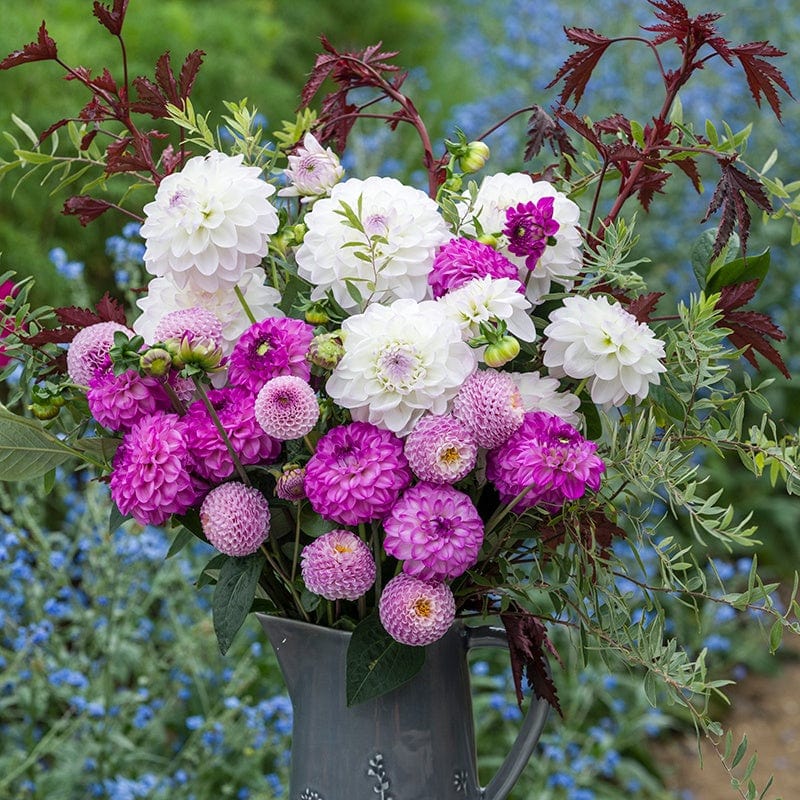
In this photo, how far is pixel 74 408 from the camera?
36.0 inches

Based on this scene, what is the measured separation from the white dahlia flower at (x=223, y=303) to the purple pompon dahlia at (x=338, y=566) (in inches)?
6.4

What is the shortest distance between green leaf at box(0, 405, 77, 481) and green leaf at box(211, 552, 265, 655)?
0.15 meters

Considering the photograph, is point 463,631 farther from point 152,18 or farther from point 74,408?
point 152,18

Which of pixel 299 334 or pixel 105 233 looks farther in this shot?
pixel 105 233

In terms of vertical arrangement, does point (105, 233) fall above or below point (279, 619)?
below

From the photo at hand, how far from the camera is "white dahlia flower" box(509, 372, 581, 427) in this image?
815 mm

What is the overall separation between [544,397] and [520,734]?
0.94ft

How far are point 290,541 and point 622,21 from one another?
3442 millimetres

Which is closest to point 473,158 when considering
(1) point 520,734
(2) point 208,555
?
(1) point 520,734

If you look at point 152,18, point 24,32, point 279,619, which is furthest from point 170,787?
point 152,18

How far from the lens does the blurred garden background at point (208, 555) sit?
1747 mm

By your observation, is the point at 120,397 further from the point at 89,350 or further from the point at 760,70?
the point at 760,70

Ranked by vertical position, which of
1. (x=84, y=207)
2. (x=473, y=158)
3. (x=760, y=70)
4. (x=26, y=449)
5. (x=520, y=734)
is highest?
(x=760, y=70)

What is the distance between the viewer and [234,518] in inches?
31.6
